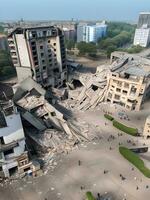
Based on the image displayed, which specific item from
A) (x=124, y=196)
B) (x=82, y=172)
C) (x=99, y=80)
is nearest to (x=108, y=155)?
(x=82, y=172)

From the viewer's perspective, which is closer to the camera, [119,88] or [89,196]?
[89,196]

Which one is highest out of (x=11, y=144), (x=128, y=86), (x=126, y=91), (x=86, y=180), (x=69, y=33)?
(x=69, y=33)

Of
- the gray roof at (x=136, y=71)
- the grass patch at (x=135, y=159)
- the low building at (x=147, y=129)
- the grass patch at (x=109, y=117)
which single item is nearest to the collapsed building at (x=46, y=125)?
the grass patch at (x=109, y=117)

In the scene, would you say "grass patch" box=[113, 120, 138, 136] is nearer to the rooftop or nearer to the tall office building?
the rooftop

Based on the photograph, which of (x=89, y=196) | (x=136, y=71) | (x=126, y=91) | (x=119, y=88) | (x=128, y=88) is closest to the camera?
(x=89, y=196)

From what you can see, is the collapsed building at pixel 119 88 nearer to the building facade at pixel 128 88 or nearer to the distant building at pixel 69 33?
the building facade at pixel 128 88

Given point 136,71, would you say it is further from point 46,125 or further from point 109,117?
point 46,125

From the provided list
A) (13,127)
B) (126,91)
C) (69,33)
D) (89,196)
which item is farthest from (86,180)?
(69,33)
